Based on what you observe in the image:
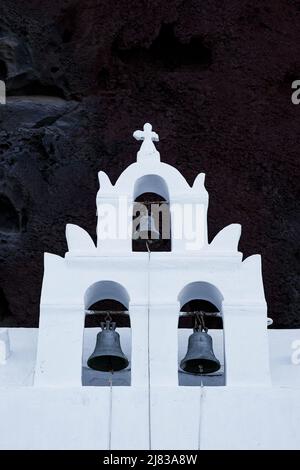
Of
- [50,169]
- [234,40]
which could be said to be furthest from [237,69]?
[50,169]

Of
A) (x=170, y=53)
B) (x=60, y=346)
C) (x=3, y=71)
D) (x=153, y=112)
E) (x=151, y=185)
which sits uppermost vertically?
(x=170, y=53)

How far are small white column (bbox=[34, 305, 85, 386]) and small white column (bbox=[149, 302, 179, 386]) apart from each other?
0.43 meters

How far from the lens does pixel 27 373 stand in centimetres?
732

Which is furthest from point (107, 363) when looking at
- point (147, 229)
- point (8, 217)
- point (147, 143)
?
point (8, 217)

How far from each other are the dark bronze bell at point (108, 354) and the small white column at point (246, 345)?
76cm

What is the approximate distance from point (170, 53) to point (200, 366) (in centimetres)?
546

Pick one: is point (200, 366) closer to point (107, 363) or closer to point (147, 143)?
point (107, 363)

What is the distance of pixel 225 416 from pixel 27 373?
1297mm

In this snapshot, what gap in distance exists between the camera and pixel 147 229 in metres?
8.31

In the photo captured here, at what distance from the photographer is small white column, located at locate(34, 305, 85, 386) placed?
703 cm

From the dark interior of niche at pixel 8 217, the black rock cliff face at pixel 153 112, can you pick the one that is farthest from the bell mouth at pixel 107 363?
the dark interior of niche at pixel 8 217

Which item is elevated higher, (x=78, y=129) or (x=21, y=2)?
(x=21, y=2)

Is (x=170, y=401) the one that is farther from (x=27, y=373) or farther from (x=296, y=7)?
(x=296, y=7)

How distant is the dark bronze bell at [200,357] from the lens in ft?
24.4
